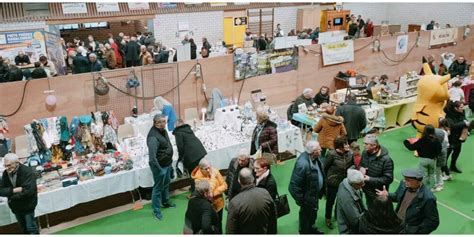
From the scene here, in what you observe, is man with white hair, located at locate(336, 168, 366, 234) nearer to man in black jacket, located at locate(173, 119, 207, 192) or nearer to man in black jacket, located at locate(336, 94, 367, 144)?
man in black jacket, located at locate(173, 119, 207, 192)

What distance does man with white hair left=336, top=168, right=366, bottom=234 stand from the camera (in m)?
4.36

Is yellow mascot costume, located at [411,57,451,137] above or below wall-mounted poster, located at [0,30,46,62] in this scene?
below

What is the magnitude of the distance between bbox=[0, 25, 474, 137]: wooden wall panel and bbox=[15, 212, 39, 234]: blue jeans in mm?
2558

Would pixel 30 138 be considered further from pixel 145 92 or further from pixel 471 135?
pixel 471 135

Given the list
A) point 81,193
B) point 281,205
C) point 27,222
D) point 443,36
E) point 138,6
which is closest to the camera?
point 281,205

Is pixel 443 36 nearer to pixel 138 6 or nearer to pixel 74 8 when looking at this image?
pixel 138 6

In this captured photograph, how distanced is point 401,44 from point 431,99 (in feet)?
16.7

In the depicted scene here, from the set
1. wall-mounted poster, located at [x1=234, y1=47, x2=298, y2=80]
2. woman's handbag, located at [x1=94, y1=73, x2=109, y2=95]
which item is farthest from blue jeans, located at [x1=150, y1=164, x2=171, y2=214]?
wall-mounted poster, located at [x1=234, y1=47, x2=298, y2=80]

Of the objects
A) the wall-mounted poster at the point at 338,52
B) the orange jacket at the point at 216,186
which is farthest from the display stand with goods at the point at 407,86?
the orange jacket at the point at 216,186

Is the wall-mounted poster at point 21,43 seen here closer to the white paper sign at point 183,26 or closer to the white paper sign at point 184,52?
the white paper sign at point 184,52

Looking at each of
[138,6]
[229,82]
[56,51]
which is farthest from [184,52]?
[56,51]

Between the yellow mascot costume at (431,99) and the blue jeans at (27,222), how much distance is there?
614 cm

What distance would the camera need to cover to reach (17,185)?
504cm

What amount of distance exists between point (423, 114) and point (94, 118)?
5631 mm
